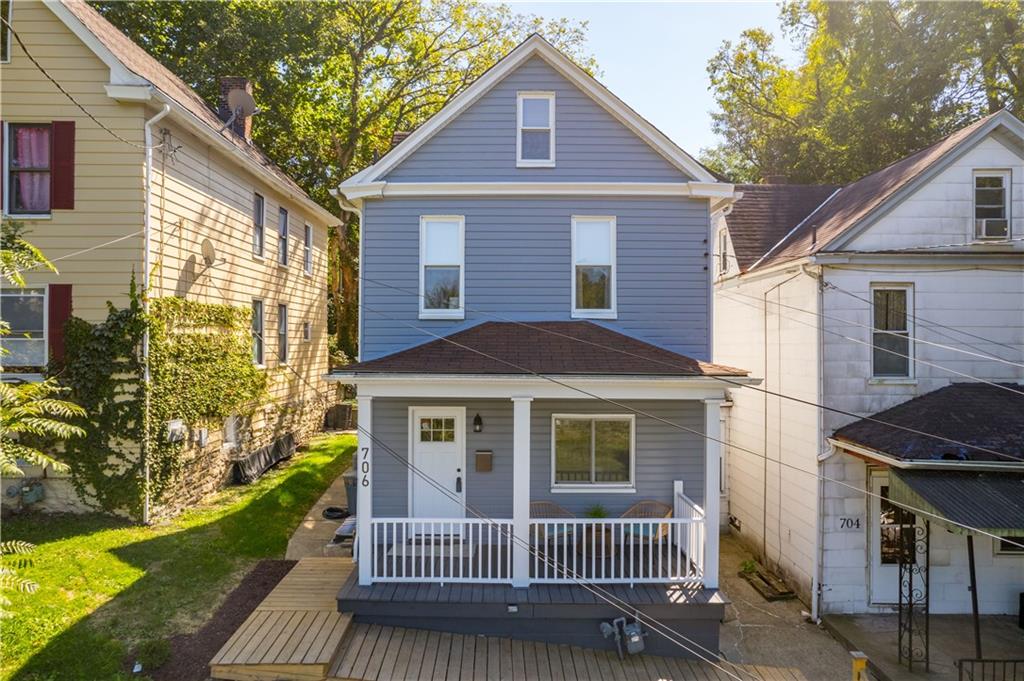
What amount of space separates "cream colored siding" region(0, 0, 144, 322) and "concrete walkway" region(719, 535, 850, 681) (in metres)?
11.9

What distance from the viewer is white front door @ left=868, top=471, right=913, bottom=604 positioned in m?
9.49

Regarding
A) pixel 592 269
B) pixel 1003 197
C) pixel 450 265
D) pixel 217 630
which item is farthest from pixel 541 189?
pixel 217 630

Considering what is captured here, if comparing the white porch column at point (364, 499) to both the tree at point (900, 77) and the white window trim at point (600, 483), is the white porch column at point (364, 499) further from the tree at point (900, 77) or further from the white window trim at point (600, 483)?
the tree at point (900, 77)

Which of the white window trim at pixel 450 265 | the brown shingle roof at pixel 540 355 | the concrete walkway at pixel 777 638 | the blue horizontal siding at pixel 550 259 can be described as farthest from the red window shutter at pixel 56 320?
the concrete walkway at pixel 777 638

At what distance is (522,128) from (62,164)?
843 centimetres

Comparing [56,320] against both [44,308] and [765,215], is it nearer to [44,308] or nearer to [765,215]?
[44,308]

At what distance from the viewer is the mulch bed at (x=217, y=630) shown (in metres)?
6.66

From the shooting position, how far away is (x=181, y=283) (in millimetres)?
11492

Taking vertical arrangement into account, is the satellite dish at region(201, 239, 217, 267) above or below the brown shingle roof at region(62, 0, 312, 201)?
below

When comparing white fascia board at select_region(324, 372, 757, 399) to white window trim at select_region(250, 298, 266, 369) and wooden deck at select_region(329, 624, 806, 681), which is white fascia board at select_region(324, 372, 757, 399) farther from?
white window trim at select_region(250, 298, 266, 369)

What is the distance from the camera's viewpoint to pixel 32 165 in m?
10.4

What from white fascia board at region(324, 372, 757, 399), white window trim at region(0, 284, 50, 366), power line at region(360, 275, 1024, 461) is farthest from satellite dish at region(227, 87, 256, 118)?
white fascia board at region(324, 372, 757, 399)

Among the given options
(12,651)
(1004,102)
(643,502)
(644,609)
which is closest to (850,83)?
(1004,102)

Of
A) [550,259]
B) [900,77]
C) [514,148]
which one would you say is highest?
[900,77]
